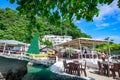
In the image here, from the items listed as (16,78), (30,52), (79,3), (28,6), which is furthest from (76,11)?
(30,52)

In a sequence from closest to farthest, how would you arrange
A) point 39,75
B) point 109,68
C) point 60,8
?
point 60,8, point 109,68, point 39,75

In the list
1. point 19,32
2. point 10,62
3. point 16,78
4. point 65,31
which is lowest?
point 16,78

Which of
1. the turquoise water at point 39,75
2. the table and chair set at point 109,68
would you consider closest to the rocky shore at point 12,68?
the turquoise water at point 39,75

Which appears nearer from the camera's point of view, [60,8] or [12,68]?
[60,8]

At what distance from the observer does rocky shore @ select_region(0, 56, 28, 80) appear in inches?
809

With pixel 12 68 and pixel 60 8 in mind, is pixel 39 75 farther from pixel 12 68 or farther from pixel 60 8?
pixel 60 8

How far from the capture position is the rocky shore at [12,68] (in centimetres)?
2056

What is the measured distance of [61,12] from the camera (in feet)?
14.6

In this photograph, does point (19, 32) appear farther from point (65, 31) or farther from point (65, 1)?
point (65, 31)

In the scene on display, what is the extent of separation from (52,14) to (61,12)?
0.21m

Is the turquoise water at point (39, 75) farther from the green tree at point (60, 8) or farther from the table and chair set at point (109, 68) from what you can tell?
the green tree at point (60, 8)

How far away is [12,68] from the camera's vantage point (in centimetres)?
2150

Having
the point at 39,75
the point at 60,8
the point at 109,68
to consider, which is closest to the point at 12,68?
the point at 39,75

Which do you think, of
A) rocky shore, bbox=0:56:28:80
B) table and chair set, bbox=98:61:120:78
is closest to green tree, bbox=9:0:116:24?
table and chair set, bbox=98:61:120:78
